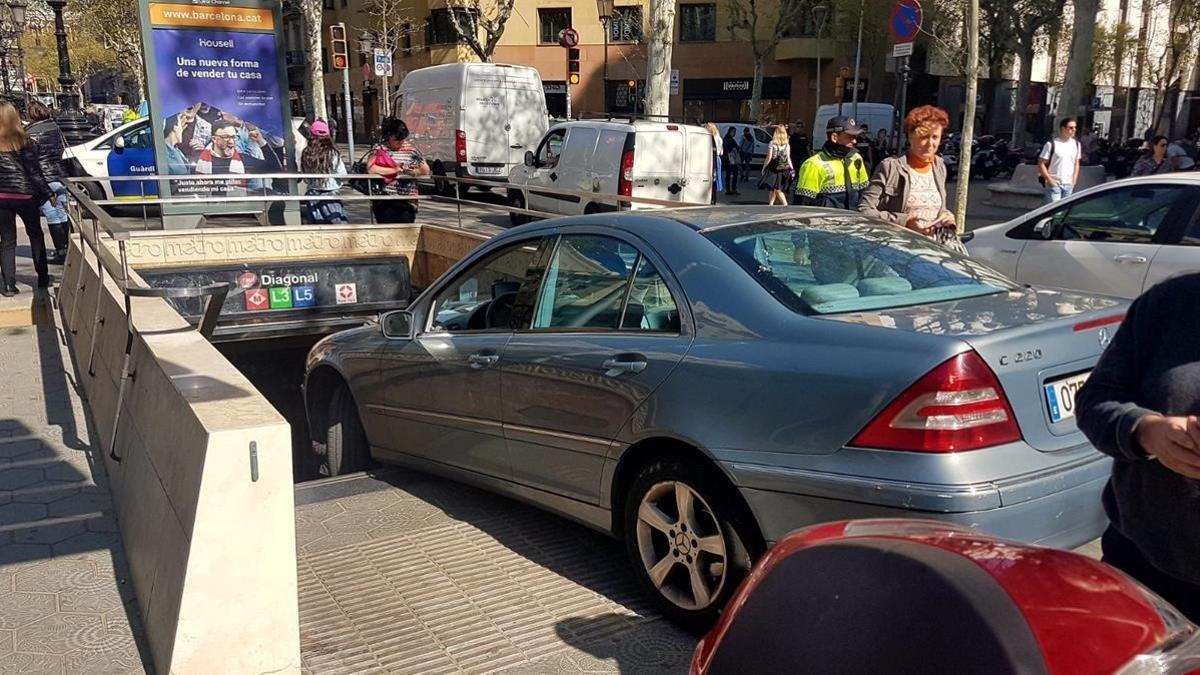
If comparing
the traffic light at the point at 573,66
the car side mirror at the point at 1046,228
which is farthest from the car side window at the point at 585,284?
the traffic light at the point at 573,66

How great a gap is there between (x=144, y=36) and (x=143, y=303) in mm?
7166

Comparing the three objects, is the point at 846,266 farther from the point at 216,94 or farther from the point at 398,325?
the point at 216,94

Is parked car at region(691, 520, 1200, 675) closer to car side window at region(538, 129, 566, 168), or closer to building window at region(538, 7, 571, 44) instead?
car side window at region(538, 129, 566, 168)

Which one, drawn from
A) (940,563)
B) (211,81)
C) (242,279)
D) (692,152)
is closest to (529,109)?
(692,152)

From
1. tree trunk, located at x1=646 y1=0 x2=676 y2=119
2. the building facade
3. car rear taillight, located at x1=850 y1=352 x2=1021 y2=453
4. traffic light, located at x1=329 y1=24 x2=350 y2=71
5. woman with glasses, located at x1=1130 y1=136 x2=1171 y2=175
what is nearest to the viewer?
car rear taillight, located at x1=850 y1=352 x2=1021 y2=453

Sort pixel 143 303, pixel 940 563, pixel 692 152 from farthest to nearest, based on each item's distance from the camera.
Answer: pixel 692 152 < pixel 143 303 < pixel 940 563

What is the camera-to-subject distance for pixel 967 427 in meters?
2.92

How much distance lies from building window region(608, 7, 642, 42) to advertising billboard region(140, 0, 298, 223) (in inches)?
1412

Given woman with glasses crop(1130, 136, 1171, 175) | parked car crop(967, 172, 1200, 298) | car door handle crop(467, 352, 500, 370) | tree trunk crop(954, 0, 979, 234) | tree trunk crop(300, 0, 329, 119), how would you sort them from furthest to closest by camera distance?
tree trunk crop(300, 0, 329, 119) → woman with glasses crop(1130, 136, 1171, 175) → tree trunk crop(954, 0, 979, 234) → parked car crop(967, 172, 1200, 298) → car door handle crop(467, 352, 500, 370)

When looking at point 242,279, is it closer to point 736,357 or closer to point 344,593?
point 344,593

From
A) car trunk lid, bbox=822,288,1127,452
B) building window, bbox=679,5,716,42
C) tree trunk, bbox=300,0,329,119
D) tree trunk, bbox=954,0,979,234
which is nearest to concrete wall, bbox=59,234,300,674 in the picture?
car trunk lid, bbox=822,288,1127,452

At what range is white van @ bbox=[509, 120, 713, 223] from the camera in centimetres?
1547

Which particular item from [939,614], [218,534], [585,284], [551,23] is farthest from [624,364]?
[551,23]

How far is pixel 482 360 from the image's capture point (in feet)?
14.5
